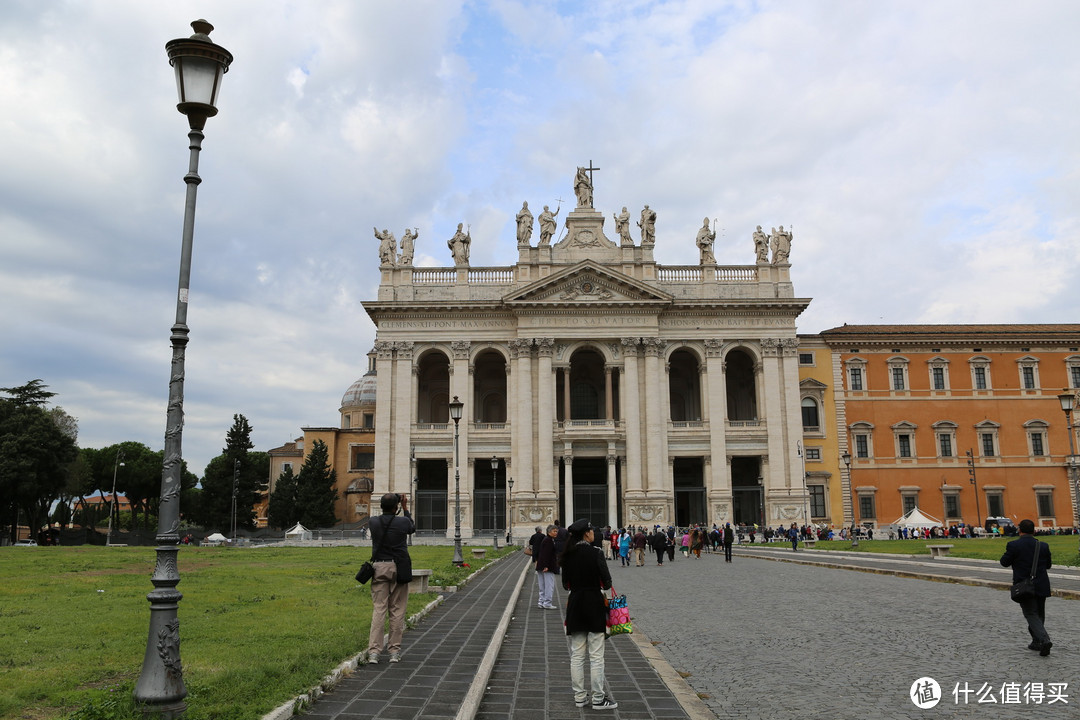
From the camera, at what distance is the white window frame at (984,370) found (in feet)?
194

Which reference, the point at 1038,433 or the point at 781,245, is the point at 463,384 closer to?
the point at 781,245

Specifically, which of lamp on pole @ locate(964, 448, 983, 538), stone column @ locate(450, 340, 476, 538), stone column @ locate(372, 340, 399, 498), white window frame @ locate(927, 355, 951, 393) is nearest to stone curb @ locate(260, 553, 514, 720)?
stone column @ locate(450, 340, 476, 538)

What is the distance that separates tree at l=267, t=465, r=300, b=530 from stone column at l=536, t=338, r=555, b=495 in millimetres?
21662

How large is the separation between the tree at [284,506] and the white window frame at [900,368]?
4493cm

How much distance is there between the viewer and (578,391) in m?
60.5

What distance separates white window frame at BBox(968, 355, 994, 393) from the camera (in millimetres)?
59125

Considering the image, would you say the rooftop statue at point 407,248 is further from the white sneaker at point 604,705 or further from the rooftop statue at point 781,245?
the white sneaker at point 604,705

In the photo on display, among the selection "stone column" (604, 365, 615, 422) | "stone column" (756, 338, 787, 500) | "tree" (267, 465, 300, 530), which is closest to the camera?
"stone column" (756, 338, 787, 500)

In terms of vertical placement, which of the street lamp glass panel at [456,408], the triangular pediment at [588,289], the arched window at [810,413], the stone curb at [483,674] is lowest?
the stone curb at [483,674]

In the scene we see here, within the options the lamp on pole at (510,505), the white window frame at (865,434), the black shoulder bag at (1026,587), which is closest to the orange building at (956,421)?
the white window frame at (865,434)

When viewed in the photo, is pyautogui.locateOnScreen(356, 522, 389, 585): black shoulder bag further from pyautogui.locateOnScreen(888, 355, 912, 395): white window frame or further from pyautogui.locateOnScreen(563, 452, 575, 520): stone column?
pyautogui.locateOnScreen(888, 355, 912, 395): white window frame

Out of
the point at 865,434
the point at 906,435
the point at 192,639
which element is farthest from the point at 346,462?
the point at 192,639

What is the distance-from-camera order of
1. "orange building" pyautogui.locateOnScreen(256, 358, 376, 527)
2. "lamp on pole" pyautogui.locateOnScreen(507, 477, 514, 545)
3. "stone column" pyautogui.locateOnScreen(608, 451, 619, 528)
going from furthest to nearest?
"orange building" pyautogui.locateOnScreen(256, 358, 376, 527) < "stone column" pyautogui.locateOnScreen(608, 451, 619, 528) < "lamp on pole" pyautogui.locateOnScreen(507, 477, 514, 545)

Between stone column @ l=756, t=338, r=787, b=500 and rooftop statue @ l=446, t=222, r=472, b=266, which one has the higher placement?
rooftop statue @ l=446, t=222, r=472, b=266
